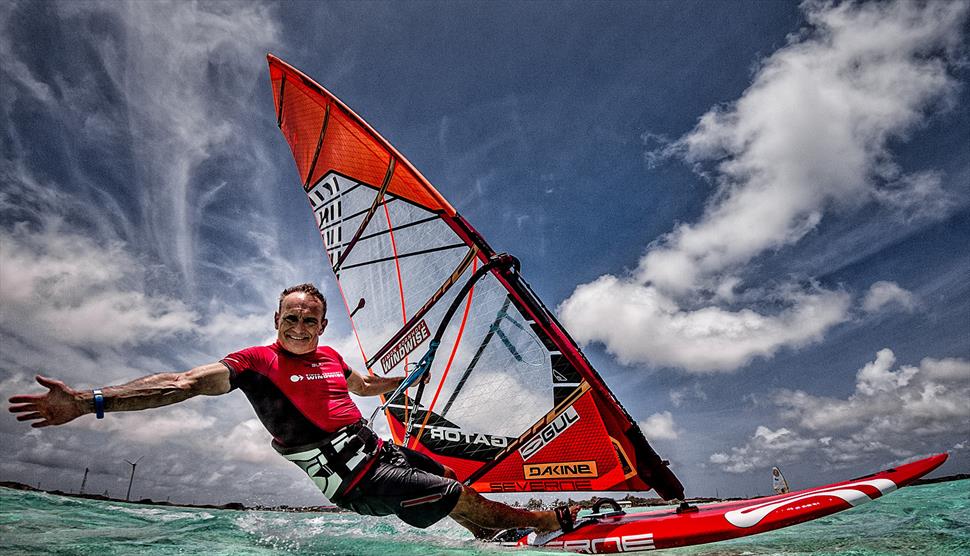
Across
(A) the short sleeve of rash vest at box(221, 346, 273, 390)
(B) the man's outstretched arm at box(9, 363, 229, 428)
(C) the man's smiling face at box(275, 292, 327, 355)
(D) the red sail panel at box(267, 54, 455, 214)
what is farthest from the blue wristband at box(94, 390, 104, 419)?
(D) the red sail panel at box(267, 54, 455, 214)

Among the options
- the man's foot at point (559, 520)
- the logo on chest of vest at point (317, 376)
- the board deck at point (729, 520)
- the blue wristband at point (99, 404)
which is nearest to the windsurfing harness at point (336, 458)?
the logo on chest of vest at point (317, 376)

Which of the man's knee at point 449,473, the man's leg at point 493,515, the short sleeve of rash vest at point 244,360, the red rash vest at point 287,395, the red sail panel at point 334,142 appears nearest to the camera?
the short sleeve of rash vest at point 244,360

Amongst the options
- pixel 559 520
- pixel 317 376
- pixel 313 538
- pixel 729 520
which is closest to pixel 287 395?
pixel 317 376

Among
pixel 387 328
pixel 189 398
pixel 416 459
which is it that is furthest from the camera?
pixel 387 328

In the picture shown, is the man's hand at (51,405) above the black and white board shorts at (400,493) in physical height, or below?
above

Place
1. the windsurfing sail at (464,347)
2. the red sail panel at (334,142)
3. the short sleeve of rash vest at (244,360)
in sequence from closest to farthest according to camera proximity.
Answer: the short sleeve of rash vest at (244,360), the windsurfing sail at (464,347), the red sail panel at (334,142)

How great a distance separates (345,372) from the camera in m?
4.20

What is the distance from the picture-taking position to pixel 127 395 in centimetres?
237

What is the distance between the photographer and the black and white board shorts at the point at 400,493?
3.43 m

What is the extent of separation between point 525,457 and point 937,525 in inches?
232

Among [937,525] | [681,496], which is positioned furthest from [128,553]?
[937,525]

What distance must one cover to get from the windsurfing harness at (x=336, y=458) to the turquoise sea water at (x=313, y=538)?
1.09 m

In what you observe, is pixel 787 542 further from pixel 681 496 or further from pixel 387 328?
pixel 387 328

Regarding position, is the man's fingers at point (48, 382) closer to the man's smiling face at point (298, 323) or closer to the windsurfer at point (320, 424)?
the windsurfer at point (320, 424)
